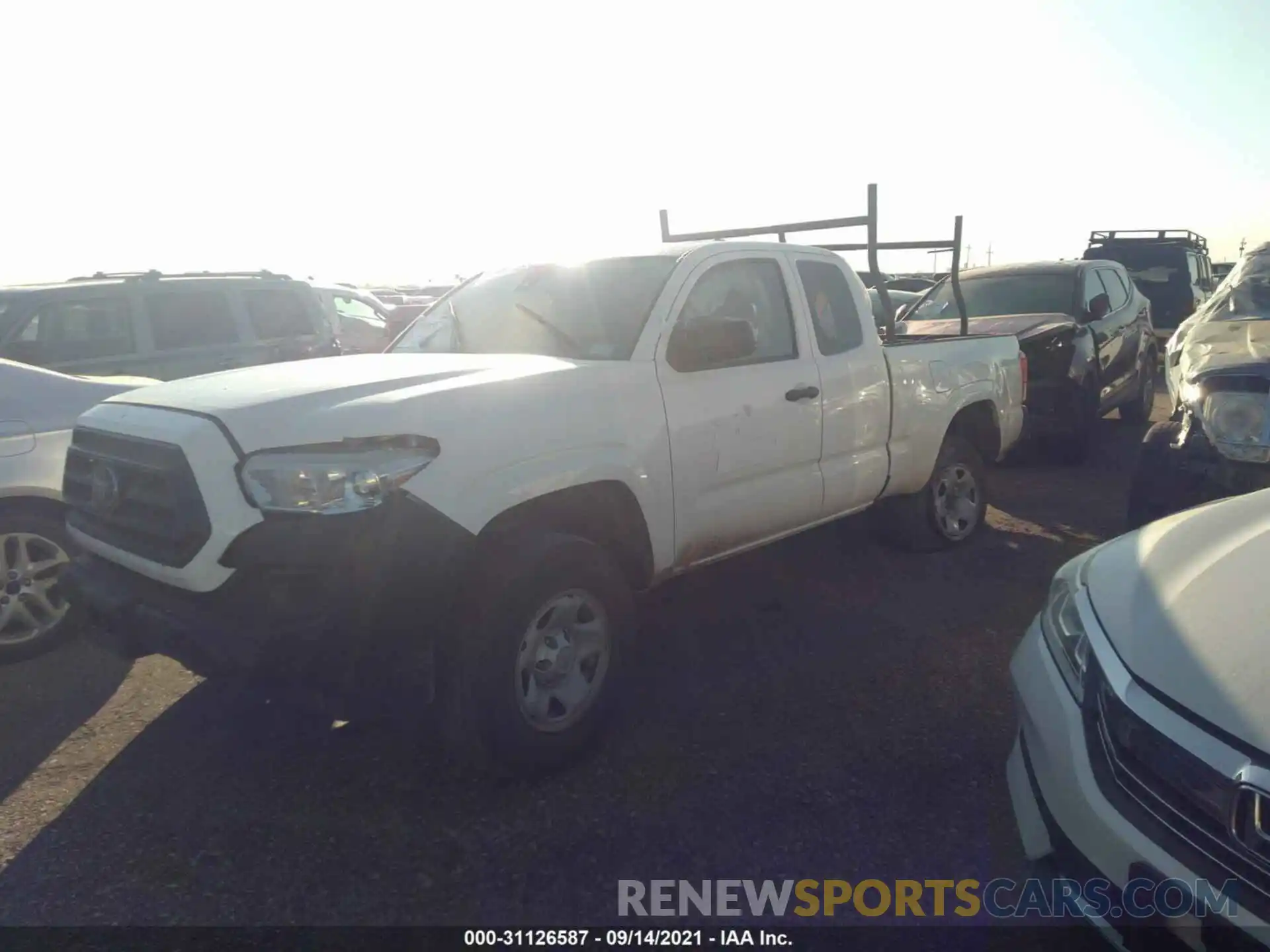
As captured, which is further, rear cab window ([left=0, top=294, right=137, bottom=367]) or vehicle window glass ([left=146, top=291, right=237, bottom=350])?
vehicle window glass ([left=146, top=291, right=237, bottom=350])

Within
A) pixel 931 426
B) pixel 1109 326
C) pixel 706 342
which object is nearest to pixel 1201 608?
pixel 706 342

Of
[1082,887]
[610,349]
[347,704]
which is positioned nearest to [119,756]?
[347,704]

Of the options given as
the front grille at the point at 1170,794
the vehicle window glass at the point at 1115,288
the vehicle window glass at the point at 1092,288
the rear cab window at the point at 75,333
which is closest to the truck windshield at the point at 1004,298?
the vehicle window glass at the point at 1092,288

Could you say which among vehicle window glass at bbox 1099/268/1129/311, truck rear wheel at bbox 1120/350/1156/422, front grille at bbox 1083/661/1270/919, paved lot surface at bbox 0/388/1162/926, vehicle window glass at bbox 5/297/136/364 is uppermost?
vehicle window glass at bbox 5/297/136/364

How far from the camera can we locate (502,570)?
300 cm

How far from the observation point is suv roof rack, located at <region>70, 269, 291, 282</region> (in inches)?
294

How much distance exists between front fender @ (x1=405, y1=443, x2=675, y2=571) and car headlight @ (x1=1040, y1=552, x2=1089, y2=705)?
4.80 feet

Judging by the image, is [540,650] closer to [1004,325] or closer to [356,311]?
[1004,325]

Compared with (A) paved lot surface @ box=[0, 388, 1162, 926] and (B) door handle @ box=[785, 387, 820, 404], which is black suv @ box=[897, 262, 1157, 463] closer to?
(B) door handle @ box=[785, 387, 820, 404]

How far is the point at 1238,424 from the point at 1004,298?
5.21 meters

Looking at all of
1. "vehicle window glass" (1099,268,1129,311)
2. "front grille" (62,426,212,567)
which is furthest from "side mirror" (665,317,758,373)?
"vehicle window glass" (1099,268,1129,311)

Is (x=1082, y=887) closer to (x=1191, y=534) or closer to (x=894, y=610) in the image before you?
(x=1191, y=534)

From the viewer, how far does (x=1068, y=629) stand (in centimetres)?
245

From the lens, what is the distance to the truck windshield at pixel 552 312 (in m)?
3.89
